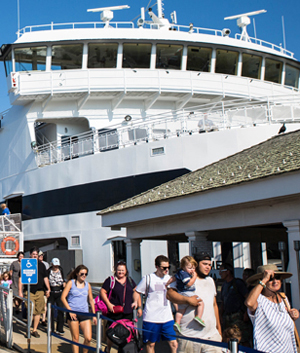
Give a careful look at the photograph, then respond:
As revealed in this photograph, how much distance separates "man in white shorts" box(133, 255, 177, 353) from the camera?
24.0ft

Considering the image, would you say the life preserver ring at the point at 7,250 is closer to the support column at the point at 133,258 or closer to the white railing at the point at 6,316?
the support column at the point at 133,258

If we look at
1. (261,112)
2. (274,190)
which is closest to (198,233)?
(274,190)

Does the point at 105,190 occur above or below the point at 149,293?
above

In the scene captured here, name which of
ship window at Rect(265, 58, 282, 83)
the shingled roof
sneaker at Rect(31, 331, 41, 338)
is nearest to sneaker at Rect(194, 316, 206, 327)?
the shingled roof

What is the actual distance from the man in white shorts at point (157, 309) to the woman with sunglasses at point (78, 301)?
133 centimetres

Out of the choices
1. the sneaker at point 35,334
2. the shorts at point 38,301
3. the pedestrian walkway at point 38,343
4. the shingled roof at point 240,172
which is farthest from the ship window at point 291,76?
the sneaker at point 35,334

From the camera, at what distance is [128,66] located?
25000 mm

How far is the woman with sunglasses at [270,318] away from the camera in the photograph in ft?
17.4

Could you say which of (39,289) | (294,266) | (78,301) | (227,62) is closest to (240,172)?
(294,266)

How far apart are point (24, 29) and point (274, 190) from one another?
2021cm

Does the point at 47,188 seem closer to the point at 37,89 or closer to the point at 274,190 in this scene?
the point at 37,89

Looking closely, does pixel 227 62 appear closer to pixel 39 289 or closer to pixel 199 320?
pixel 39 289

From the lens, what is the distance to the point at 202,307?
244 inches

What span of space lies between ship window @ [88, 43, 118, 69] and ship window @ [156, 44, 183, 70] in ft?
6.98
